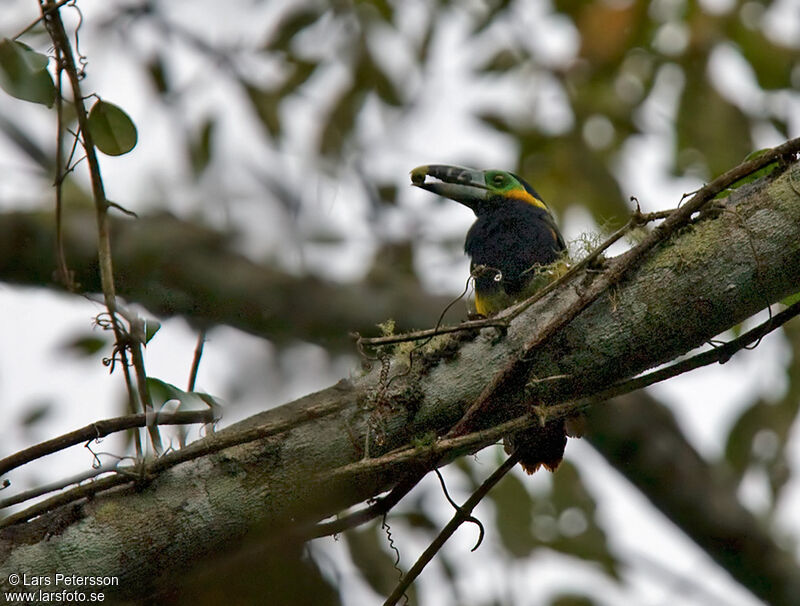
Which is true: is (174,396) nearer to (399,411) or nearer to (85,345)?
(399,411)

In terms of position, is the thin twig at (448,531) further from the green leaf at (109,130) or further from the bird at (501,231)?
the green leaf at (109,130)

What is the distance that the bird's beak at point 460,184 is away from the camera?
362 cm

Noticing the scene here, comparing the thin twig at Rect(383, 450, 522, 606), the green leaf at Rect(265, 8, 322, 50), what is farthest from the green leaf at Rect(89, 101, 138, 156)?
the green leaf at Rect(265, 8, 322, 50)

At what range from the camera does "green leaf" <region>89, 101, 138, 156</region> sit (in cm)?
206

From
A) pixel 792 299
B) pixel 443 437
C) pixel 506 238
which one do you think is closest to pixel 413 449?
pixel 443 437

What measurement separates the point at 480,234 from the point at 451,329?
160 centimetres

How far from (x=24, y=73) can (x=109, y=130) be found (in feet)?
0.65

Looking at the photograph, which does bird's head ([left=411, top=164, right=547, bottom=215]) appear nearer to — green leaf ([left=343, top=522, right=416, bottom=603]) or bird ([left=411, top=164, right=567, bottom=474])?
bird ([left=411, top=164, right=567, bottom=474])

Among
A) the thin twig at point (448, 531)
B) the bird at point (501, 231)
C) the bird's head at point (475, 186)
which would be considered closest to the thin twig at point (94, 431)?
the thin twig at point (448, 531)

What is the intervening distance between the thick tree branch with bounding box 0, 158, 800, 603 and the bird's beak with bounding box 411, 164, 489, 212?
1748 millimetres

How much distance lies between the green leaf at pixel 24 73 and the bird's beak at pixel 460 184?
1.77 metres

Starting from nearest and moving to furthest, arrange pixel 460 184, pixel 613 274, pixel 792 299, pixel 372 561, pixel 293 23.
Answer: pixel 613 274
pixel 792 299
pixel 372 561
pixel 460 184
pixel 293 23

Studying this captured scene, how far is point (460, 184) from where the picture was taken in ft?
12.0

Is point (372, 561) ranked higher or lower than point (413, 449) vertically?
higher
